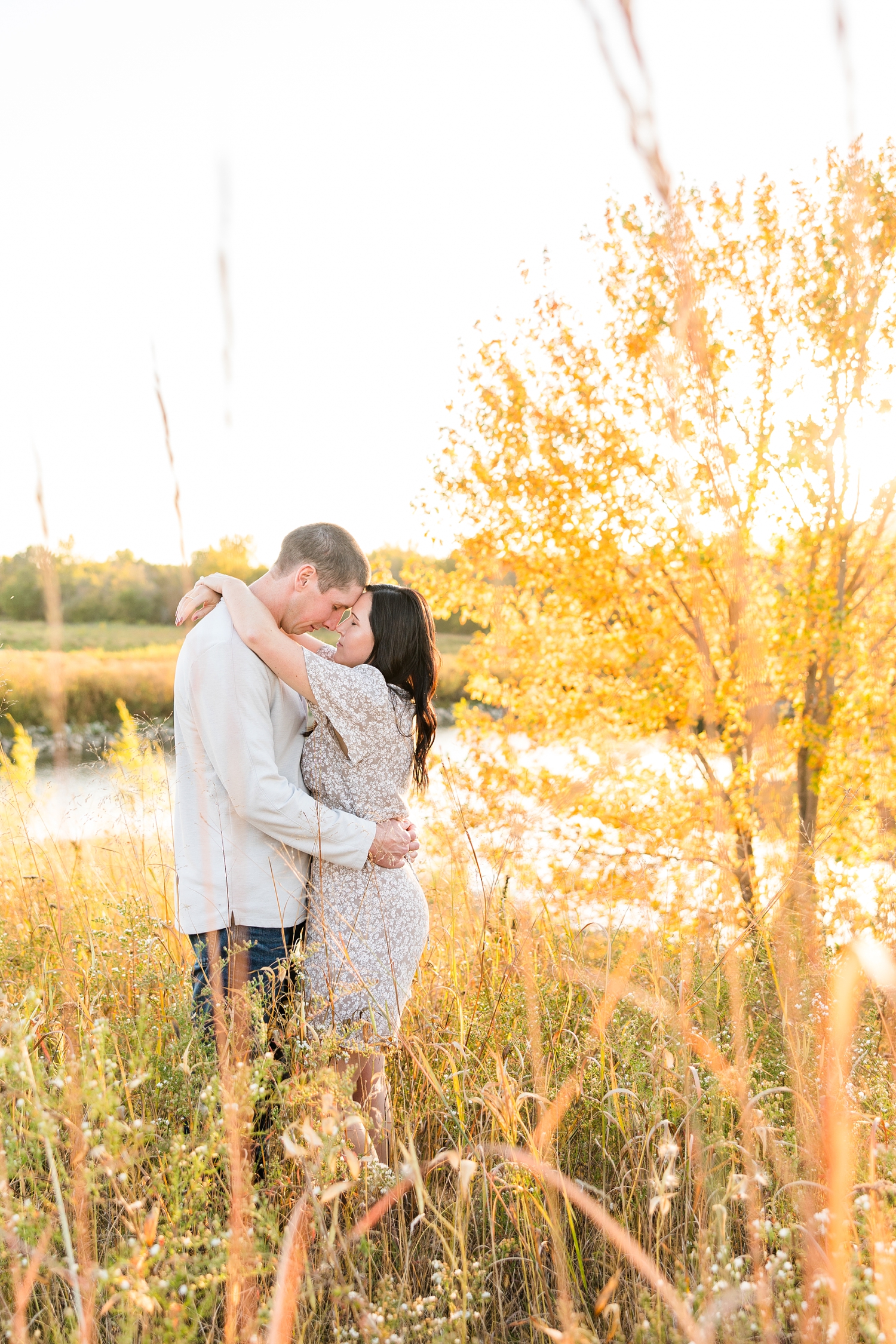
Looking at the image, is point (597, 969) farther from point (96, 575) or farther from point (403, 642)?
point (96, 575)

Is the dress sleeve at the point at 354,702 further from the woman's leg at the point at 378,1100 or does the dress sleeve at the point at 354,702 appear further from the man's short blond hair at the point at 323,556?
the woman's leg at the point at 378,1100

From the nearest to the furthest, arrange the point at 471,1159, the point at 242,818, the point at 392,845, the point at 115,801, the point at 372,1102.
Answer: the point at 471,1159 < the point at 372,1102 < the point at 242,818 < the point at 392,845 < the point at 115,801

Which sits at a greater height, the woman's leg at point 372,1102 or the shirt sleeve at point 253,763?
the shirt sleeve at point 253,763

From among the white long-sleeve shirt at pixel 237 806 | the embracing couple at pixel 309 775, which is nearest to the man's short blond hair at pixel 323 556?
the embracing couple at pixel 309 775

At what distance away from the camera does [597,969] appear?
9.44 ft

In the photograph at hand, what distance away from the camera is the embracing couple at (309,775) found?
243cm

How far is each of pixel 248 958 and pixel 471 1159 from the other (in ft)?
3.53

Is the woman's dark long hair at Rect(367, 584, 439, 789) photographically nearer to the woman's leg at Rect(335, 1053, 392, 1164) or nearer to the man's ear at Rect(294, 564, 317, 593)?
the man's ear at Rect(294, 564, 317, 593)

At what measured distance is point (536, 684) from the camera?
6.54 m

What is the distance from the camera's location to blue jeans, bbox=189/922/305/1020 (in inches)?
85.1

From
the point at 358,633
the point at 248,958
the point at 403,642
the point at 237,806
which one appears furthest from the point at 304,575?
the point at 248,958

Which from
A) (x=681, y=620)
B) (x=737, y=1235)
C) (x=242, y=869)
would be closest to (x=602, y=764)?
(x=681, y=620)

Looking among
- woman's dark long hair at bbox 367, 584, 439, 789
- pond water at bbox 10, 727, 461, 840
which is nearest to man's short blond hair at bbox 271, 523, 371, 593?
woman's dark long hair at bbox 367, 584, 439, 789

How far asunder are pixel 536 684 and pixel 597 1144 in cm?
451
